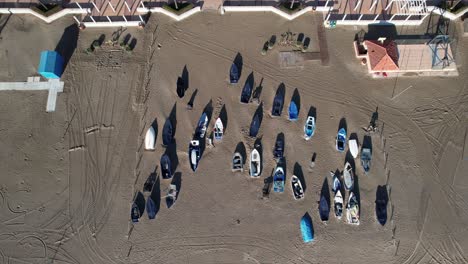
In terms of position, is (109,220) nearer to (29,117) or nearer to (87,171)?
(87,171)

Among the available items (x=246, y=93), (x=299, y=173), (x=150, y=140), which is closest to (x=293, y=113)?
(x=246, y=93)

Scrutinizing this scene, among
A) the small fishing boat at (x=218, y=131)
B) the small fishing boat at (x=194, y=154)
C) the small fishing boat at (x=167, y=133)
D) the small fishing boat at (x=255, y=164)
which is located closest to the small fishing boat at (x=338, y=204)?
the small fishing boat at (x=255, y=164)

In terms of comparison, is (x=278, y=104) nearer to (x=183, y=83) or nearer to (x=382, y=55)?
(x=183, y=83)

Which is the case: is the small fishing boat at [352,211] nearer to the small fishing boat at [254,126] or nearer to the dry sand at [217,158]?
the dry sand at [217,158]

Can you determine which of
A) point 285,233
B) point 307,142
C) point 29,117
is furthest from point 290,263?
point 29,117

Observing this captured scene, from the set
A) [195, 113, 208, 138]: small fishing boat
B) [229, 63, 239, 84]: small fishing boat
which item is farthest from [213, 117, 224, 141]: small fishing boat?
[229, 63, 239, 84]: small fishing boat
